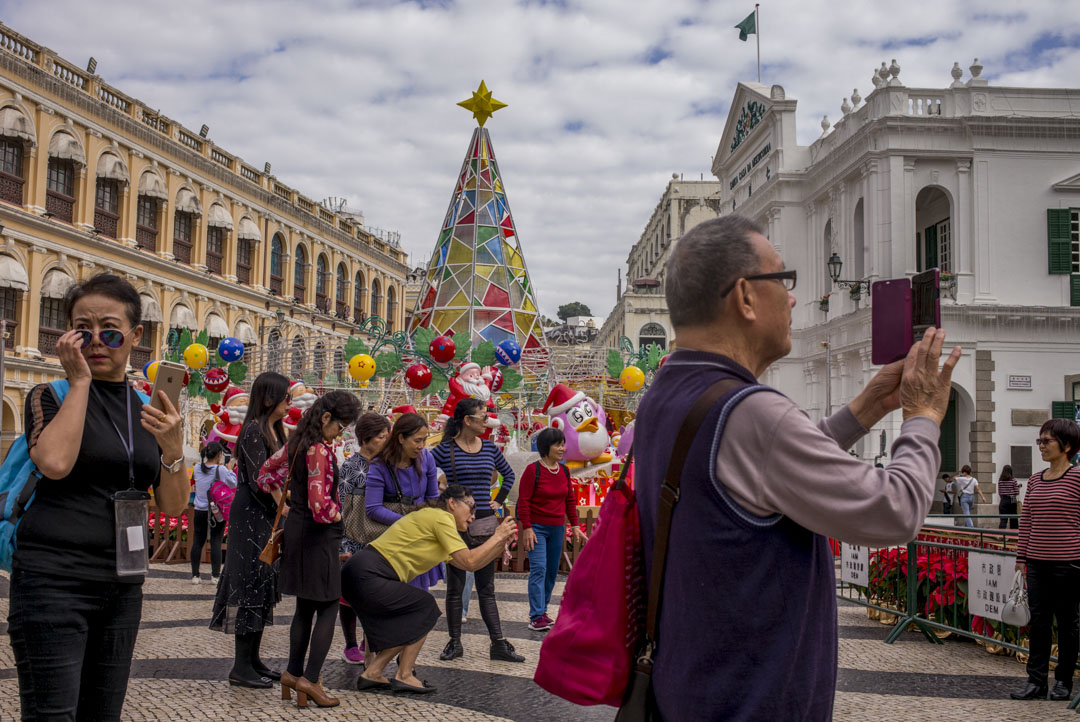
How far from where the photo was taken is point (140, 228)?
105 ft

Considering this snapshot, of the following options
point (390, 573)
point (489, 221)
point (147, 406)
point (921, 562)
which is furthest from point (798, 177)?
point (147, 406)

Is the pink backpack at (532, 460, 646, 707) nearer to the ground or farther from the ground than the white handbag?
farther from the ground

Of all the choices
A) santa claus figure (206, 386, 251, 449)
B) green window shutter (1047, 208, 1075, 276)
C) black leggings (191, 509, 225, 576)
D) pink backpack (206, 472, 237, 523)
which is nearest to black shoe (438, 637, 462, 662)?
pink backpack (206, 472, 237, 523)

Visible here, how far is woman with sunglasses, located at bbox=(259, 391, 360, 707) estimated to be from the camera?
578cm

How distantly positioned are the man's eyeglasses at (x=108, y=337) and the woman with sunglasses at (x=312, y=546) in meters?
2.65

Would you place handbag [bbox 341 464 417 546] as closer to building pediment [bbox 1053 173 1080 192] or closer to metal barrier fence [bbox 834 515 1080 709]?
metal barrier fence [bbox 834 515 1080 709]

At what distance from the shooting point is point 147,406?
3.30 meters

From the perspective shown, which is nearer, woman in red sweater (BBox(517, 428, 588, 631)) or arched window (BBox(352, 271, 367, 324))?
woman in red sweater (BBox(517, 428, 588, 631))

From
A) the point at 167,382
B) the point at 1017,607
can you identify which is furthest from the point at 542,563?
the point at 167,382

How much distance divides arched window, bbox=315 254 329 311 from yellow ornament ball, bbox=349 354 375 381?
29.6 meters

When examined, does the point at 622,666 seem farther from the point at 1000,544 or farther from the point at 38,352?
the point at 38,352

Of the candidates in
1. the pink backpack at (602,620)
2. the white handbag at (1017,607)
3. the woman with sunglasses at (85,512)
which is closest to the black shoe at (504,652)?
the white handbag at (1017,607)

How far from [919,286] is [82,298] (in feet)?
8.64

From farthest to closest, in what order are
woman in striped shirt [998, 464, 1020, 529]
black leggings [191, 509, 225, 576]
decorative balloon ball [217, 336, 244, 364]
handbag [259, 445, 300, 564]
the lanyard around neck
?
woman in striped shirt [998, 464, 1020, 529] → decorative balloon ball [217, 336, 244, 364] → black leggings [191, 509, 225, 576] → handbag [259, 445, 300, 564] → the lanyard around neck
